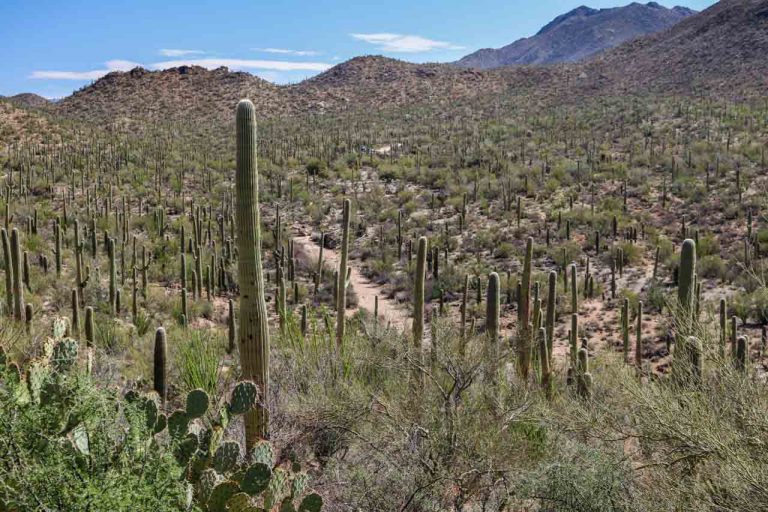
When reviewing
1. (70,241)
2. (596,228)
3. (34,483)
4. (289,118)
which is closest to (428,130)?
(289,118)

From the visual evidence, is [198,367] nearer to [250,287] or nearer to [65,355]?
[250,287]

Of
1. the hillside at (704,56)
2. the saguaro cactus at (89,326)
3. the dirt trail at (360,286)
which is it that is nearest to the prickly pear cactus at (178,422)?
the saguaro cactus at (89,326)

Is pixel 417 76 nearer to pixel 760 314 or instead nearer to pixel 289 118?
pixel 289 118

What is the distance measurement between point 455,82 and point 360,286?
51.2 m

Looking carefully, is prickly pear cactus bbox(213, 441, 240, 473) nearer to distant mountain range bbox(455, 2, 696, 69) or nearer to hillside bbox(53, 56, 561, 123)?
hillside bbox(53, 56, 561, 123)

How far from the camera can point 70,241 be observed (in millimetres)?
17938

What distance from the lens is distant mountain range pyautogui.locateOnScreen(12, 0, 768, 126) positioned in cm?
5059

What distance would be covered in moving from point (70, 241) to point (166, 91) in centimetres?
4707

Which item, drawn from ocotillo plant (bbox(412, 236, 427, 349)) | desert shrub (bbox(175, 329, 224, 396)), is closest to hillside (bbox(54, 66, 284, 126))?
ocotillo plant (bbox(412, 236, 427, 349))

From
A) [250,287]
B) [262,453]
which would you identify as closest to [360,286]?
[250,287]

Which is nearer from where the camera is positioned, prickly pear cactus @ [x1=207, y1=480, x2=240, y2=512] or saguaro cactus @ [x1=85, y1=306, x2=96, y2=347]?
prickly pear cactus @ [x1=207, y1=480, x2=240, y2=512]

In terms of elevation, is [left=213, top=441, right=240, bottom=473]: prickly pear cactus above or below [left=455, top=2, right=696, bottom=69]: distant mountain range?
below

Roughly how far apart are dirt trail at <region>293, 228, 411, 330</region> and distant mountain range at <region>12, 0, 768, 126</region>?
98.7 ft

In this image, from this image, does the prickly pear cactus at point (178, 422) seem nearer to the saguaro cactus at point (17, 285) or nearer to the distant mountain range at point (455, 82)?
the saguaro cactus at point (17, 285)
